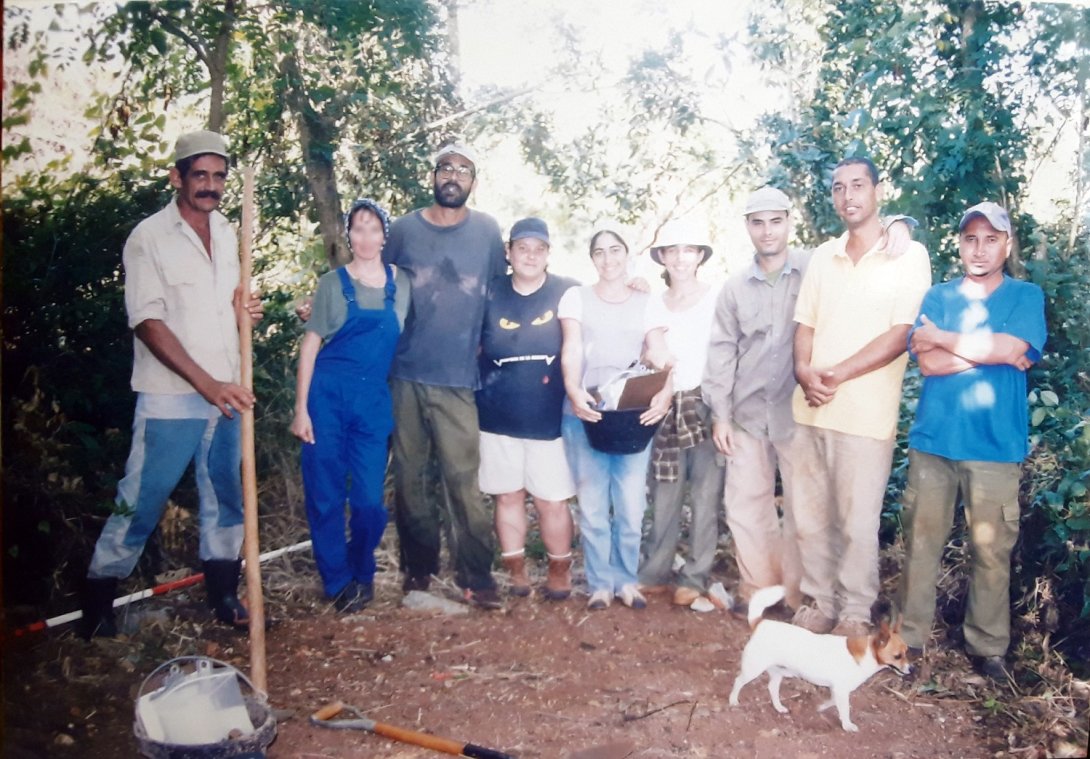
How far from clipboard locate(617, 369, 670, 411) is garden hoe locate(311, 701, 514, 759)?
135cm

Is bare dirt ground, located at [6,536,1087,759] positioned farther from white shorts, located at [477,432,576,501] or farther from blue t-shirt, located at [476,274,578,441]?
blue t-shirt, located at [476,274,578,441]

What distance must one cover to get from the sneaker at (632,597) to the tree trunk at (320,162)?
1.78 meters

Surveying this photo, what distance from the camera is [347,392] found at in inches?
142

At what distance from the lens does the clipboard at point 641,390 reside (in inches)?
133

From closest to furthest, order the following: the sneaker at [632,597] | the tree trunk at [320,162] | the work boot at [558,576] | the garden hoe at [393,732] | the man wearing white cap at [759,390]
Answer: the garden hoe at [393,732]
the man wearing white cap at [759,390]
the tree trunk at [320,162]
the sneaker at [632,597]
the work boot at [558,576]

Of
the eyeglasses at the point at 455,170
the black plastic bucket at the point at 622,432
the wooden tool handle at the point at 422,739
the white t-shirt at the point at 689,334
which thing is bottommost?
the wooden tool handle at the point at 422,739

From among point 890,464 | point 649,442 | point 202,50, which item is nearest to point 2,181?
point 202,50

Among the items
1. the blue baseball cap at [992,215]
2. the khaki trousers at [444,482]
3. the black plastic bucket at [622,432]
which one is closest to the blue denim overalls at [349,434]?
the khaki trousers at [444,482]

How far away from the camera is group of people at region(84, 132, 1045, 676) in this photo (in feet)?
10.5

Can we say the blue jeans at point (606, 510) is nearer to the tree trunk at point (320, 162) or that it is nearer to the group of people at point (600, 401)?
the group of people at point (600, 401)

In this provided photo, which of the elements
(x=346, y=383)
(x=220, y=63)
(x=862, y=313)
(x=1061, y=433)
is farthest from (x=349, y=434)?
(x=1061, y=433)

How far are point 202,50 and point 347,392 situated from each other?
1405 millimetres

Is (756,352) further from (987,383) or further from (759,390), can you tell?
(987,383)

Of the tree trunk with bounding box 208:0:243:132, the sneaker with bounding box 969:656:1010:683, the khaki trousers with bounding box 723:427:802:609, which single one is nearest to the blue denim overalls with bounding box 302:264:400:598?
the tree trunk with bounding box 208:0:243:132
